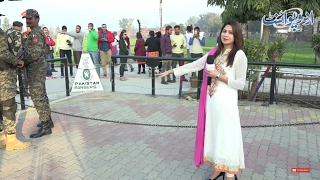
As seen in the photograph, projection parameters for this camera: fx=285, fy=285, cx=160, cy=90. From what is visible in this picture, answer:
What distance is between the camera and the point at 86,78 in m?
7.79

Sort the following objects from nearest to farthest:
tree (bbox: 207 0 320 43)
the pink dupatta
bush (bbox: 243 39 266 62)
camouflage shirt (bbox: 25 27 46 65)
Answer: the pink dupatta → camouflage shirt (bbox: 25 27 46 65) → bush (bbox: 243 39 266 62) → tree (bbox: 207 0 320 43)

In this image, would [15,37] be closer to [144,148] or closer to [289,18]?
[144,148]

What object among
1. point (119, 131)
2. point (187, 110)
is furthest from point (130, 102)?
point (119, 131)

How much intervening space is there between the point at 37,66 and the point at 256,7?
511cm

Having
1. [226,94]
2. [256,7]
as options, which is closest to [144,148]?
[226,94]

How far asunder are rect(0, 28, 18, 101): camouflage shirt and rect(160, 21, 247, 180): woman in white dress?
8.96 ft

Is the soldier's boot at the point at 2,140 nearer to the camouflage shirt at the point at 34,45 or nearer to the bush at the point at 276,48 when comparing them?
the camouflage shirt at the point at 34,45

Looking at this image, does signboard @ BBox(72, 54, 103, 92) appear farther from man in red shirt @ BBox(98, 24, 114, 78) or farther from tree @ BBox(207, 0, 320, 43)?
tree @ BBox(207, 0, 320, 43)

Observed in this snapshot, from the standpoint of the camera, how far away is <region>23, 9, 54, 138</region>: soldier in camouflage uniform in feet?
13.9

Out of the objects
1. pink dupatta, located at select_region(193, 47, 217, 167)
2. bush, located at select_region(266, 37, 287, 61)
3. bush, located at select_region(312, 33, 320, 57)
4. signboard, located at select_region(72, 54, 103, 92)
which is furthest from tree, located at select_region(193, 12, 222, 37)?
pink dupatta, located at select_region(193, 47, 217, 167)

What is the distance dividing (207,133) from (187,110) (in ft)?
10.5

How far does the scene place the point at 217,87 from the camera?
2.82m

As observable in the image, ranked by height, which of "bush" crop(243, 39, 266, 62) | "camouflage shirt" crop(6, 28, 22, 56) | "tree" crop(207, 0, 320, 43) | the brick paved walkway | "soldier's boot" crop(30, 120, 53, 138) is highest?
"tree" crop(207, 0, 320, 43)

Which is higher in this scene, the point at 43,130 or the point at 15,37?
the point at 15,37
